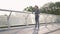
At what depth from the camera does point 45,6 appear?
164 ft

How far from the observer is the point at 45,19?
16141mm

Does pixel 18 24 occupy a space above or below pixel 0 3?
below

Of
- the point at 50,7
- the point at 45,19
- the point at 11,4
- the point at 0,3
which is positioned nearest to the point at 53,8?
the point at 50,7

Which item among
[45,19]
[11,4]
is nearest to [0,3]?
[11,4]

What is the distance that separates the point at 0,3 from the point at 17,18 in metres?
15.6

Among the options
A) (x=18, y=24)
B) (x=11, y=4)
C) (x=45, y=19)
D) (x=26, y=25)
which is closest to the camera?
(x=26, y=25)

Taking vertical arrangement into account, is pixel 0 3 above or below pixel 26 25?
above

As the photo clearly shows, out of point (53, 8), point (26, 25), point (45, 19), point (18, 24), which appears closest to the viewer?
point (26, 25)

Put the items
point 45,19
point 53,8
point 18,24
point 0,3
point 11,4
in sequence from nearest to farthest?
point 18,24 → point 45,19 → point 0,3 → point 11,4 → point 53,8

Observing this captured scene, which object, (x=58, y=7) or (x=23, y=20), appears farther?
(x=58, y=7)

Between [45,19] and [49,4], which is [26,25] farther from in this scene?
[49,4]

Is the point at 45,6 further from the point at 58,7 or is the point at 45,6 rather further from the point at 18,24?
the point at 18,24

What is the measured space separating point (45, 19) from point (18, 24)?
2.64 metres

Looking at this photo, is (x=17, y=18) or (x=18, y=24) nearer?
(x=17, y=18)
